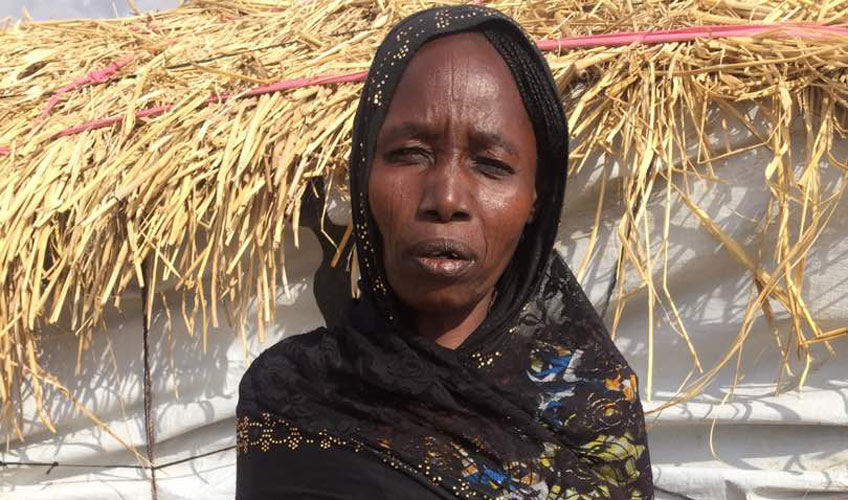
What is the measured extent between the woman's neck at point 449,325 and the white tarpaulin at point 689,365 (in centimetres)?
65

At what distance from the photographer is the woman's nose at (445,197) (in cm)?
128

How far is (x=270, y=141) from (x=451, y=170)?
3.14 ft

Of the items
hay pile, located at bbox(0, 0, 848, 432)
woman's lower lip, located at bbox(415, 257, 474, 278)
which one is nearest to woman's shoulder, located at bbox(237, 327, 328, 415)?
woman's lower lip, located at bbox(415, 257, 474, 278)

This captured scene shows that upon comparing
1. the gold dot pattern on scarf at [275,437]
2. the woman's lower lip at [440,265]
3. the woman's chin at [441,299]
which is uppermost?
the woman's lower lip at [440,265]

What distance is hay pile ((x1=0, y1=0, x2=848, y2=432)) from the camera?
71.8 inches

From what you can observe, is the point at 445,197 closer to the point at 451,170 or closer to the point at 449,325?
the point at 451,170

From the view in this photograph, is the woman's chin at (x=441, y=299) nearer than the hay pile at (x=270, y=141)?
Yes

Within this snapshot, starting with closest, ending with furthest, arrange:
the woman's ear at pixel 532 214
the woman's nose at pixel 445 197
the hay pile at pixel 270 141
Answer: the woman's nose at pixel 445 197
the woman's ear at pixel 532 214
the hay pile at pixel 270 141

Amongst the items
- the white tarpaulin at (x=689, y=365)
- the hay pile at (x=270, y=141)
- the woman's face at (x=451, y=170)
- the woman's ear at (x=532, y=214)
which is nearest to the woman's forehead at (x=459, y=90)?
the woman's face at (x=451, y=170)

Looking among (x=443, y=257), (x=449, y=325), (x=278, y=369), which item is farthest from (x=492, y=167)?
(x=278, y=369)

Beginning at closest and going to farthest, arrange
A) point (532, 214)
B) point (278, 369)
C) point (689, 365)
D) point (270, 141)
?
point (532, 214) → point (278, 369) → point (689, 365) → point (270, 141)

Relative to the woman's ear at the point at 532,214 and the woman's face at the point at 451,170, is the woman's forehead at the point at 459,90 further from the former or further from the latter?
the woman's ear at the point at 532,214

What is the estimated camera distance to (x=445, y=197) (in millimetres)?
1277

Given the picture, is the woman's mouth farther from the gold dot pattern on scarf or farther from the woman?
the gold dot pattern on scarf
